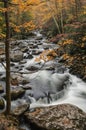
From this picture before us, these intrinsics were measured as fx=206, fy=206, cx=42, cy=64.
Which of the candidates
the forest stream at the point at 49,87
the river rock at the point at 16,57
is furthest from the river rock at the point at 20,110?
the river rock at the point at 16,57

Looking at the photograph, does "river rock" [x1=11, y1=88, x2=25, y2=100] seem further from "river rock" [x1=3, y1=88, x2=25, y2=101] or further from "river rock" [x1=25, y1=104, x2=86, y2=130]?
"river rock" [x1=25, y1=104, x2=86, y2=130]

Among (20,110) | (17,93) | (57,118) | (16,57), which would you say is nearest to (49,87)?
(17,93)

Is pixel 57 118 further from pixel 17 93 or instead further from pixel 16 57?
pixel 16 57

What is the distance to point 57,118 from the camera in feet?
23.3

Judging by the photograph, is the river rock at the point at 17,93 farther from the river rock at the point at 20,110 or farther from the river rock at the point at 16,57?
the river rock at the point at 16,57

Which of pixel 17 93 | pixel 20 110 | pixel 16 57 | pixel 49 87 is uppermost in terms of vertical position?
pixel 20 110

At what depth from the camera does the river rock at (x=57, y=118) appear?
6.83 metres

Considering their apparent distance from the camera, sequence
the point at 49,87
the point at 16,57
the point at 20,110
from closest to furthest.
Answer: the point at 20,110
the point at 49,87
the point at 16,57

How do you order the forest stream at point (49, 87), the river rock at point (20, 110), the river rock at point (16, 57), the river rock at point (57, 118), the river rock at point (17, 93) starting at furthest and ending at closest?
1. the river rock at point (16, 57)
2. the forest stream at point (49, 87)
3. the river rock at point (17, 93)
4. the river rock at point (20, 110)
5. the river rock at point (57, 118)

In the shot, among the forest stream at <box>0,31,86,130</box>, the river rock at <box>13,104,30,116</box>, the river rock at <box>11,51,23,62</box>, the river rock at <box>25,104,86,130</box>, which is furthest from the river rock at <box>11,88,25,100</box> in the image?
the river rock at <box>11,51,23,62</box>

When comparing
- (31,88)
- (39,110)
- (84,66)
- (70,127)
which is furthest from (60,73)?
(70,127)

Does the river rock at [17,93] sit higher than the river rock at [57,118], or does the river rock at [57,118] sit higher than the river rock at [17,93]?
the river rock at [57,118]

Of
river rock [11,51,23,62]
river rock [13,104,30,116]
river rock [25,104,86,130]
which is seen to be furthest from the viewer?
river rock [11,51,23,62]

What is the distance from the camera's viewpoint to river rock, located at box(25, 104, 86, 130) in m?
6.83
